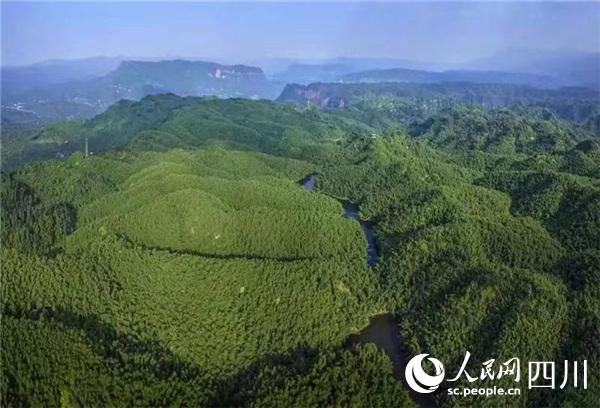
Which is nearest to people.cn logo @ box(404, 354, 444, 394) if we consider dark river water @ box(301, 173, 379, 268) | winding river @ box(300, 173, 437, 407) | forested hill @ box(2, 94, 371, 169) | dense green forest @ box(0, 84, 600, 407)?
winding river @ box(300, 173, 437, 407)

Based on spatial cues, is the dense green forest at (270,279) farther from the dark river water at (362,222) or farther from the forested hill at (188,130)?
the forested hill at (188,130)

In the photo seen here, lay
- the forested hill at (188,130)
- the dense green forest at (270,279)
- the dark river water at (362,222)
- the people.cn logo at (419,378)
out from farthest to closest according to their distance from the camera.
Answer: the forested hill at (188,130) < the dark river water at (362,222) < the people.cn logo at (419,378) < the dense green forest at (270,279)

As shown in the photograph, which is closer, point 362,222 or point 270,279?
point 270,279

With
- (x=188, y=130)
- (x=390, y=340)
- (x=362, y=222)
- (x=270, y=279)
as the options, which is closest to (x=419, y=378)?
(x=390, y=340)

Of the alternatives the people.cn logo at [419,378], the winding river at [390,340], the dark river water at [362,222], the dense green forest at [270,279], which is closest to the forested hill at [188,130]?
the dark river water at [362,222]

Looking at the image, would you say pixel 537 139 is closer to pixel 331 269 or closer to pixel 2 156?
pixel 331 269

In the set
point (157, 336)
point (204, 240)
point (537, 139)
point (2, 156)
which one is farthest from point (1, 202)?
point (537, 139)

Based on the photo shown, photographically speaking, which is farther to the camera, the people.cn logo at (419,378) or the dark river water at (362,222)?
the dark river water at (362,222)

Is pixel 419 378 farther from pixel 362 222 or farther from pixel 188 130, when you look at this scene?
pixel 188 130
